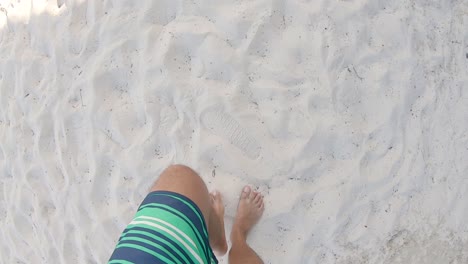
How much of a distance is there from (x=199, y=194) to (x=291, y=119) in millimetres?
439

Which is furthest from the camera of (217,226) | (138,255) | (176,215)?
(217,226)

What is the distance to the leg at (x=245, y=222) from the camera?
1.48 metres

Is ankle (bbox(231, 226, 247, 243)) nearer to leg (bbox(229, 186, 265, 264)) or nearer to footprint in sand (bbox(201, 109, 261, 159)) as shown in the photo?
leg (bbox(229, 186, 265, 264))

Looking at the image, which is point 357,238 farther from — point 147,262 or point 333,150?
point 147,262

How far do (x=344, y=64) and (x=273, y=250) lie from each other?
2.21 ft

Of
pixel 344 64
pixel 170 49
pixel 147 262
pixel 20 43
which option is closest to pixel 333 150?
pixel 344 64

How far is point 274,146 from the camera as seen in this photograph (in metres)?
1.56

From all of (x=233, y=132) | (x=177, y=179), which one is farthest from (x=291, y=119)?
(x=177, y=179)

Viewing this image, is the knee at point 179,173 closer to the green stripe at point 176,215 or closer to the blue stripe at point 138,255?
the green stripe at point 176,215

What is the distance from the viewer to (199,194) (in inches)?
51.3

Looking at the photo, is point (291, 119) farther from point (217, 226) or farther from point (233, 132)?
point (217, 226)

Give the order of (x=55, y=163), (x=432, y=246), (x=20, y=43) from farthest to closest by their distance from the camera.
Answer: (x=20, y=43), (x=55, y=163), (x=432, y=246)

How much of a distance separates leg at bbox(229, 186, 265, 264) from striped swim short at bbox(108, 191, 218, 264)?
0.26 meters

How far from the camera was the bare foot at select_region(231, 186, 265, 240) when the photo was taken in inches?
60.1
